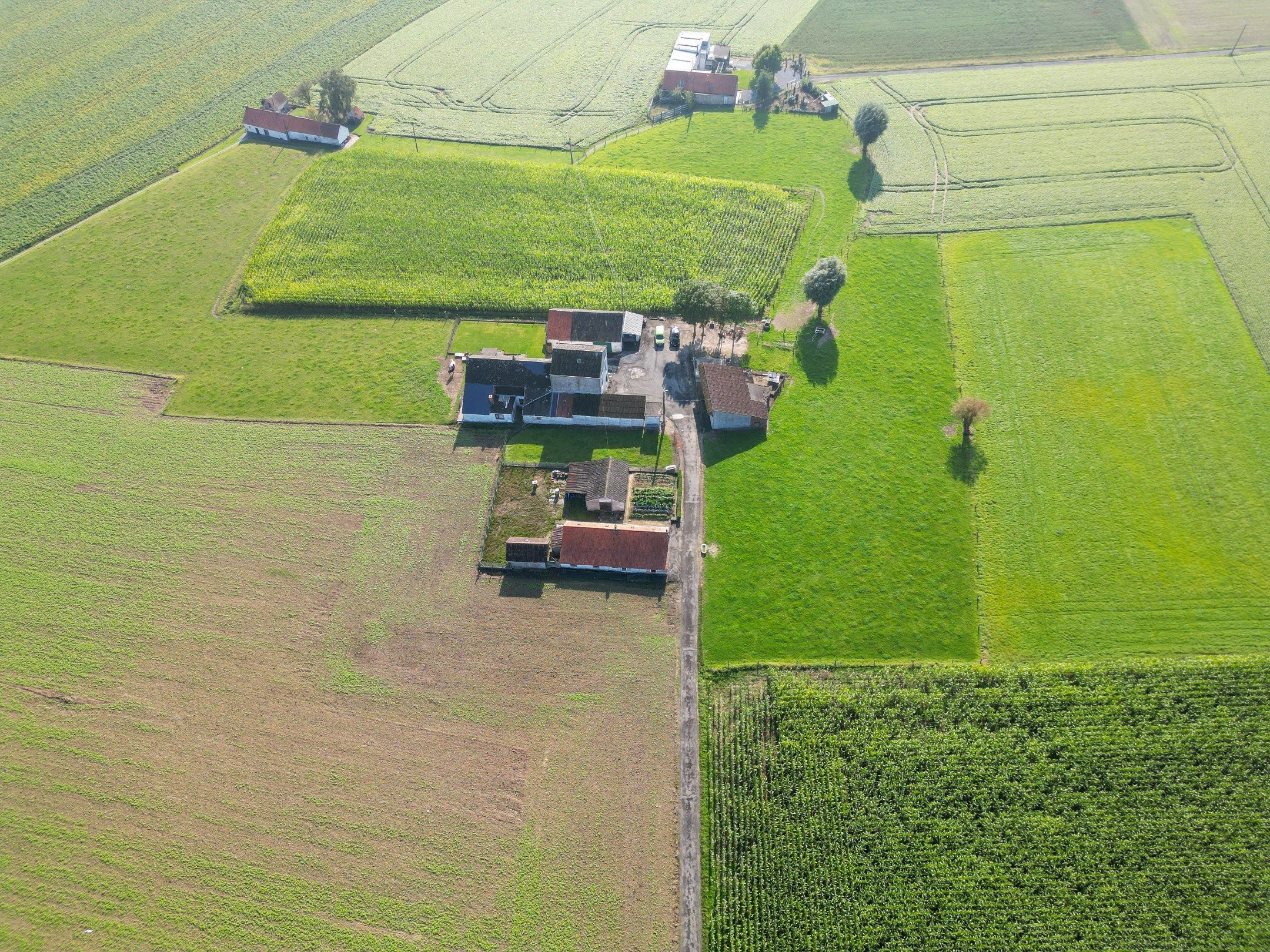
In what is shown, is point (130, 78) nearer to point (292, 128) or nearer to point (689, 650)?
point (292, 128)

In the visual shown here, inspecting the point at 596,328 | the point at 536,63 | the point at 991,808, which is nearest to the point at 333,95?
the point at 536,63

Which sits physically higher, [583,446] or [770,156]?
[770,156]

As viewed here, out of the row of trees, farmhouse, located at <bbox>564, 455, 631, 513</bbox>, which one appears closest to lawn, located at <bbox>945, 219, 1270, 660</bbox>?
farmhouse, located at <bbox>564, 455, 631, 513</bbox>

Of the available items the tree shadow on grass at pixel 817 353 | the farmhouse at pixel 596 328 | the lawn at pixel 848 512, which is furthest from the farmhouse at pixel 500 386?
the tree shadow on grass at pixel 817 353

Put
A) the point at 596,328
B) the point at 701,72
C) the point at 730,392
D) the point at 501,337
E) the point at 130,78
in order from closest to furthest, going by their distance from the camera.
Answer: the point at 730,392 < the point at 596,328 < the point at 501,337 < the point at 701,72 < the point at 130,78

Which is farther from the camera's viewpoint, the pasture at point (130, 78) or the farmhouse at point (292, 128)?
the farmhouse at point (292, 128)

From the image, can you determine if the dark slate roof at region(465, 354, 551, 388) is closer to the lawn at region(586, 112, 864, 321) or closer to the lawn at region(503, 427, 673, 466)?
the lawn at region(503, 427, 673, 466)

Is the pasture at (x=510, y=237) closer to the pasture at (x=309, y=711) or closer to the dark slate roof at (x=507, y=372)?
the dark slate roof at (x=507, y=372)

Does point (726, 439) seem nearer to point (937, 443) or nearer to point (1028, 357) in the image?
point (937, 443)
